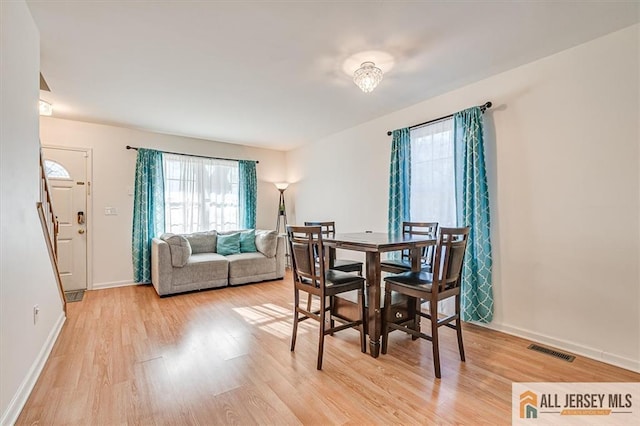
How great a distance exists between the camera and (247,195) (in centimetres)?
563

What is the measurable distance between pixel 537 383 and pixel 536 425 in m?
0.49

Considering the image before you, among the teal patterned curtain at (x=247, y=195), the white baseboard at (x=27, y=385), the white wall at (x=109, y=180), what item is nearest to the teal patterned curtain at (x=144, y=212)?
the white wall at (x=109, y=180)

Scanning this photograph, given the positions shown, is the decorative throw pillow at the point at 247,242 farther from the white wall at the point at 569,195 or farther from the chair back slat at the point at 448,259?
the white wall at the point at 569,195

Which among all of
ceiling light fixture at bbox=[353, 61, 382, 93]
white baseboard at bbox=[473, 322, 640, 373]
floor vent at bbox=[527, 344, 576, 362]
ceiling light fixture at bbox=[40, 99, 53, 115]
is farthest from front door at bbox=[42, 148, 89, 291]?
floor vent at bbox=[527, 344, 576, 362]

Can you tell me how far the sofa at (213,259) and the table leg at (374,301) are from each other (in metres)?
2.72

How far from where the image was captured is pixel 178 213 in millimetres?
4949

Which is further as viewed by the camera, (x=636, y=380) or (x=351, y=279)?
(x=351, y=279)

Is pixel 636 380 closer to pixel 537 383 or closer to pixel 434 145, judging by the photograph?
pixel 537 383

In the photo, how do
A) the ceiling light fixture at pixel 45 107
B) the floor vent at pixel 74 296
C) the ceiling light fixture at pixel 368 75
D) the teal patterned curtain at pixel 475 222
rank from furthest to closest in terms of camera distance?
the floor vent at pixel 74 296 → the ceiling light fixture at pixel 45 107 → the teal patterned curtain at pixel 475 222 → the ceiling light fixture at pixel 368 75

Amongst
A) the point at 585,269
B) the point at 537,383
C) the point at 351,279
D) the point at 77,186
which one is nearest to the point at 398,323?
the point at 351,279

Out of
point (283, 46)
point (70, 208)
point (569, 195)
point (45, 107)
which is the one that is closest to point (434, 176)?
point (569, 195)

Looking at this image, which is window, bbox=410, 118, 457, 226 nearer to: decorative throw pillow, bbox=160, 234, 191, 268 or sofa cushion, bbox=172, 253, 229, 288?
sofa cushion, bbox=172, 253, 229, 288

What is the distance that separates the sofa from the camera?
13.0 feet

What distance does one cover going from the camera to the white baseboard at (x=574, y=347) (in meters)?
2.09
